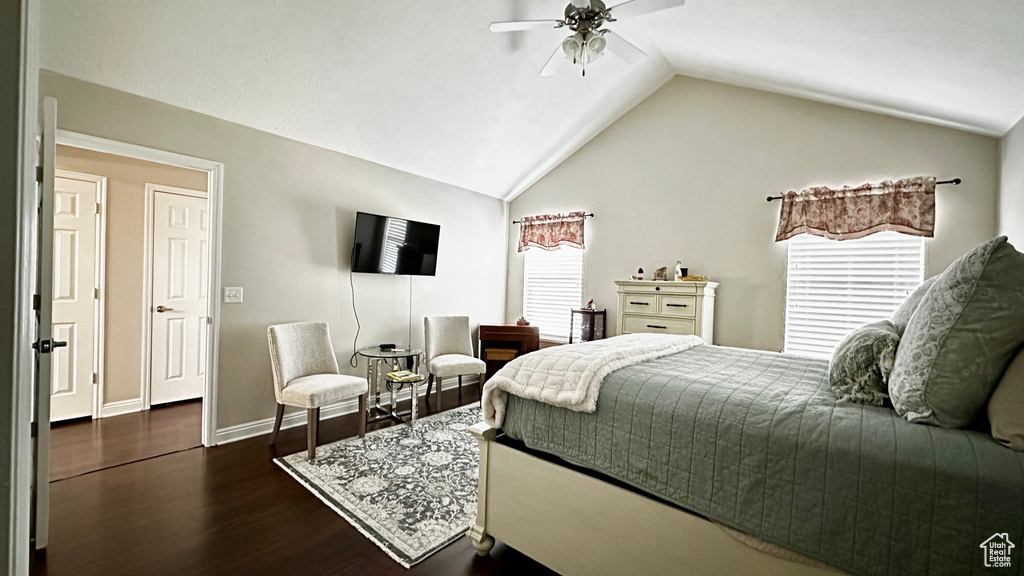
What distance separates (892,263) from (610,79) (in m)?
2.76

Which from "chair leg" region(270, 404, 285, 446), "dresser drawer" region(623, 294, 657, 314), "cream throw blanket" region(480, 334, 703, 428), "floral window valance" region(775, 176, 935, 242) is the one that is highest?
"floral window valance" region(775, 176, 935, 242)

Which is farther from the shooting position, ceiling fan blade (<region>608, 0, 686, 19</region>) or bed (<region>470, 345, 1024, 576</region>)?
ceiling fan blade (<region>608, 0, 686, 19</region>)

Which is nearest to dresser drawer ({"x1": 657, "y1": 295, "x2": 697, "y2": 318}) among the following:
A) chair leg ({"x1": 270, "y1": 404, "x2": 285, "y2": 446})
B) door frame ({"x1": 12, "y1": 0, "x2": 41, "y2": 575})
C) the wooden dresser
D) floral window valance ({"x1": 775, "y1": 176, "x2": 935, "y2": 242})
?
the wooden dresser

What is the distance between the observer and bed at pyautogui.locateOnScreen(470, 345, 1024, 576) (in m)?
1.03

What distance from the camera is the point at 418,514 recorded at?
2.25 m

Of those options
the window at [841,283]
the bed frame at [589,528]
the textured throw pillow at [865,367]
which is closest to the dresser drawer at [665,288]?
the window at [841,283]

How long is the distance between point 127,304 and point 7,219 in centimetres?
397

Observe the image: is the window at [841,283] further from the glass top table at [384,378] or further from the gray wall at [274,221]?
the gray wall at [274,221]

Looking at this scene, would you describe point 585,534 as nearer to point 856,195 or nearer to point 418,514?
point 418,514

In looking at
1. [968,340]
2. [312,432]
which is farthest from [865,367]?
[312,432]

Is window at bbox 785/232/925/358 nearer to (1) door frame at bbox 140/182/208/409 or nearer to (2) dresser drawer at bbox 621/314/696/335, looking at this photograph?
(2) dresser drawer at bbox 621/314/696/335

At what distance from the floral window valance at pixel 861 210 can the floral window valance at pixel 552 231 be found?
2.00 metres

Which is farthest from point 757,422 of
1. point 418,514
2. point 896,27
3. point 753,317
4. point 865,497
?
point 753,317

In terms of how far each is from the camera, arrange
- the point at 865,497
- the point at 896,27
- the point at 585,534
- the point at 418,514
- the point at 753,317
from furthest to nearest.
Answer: the point at 753,317
the point at 418,514
the point at 896,27
the point at 585,534
the point at 865,497
